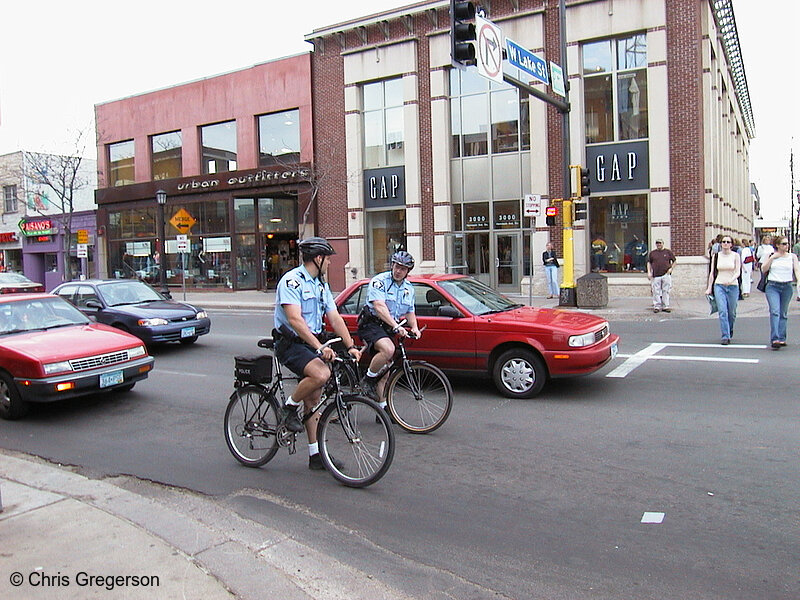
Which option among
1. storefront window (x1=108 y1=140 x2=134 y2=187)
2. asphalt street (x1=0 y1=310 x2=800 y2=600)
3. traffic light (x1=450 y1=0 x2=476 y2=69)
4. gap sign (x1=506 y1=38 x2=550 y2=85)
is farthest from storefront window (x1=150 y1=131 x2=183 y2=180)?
asphalt street (x1=0 y1=310 x2=800 y2=600)

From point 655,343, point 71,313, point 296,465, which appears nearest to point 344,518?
point 296,465

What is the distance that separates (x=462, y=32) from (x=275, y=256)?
68.1 feet

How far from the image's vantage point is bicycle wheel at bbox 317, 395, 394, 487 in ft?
16.7

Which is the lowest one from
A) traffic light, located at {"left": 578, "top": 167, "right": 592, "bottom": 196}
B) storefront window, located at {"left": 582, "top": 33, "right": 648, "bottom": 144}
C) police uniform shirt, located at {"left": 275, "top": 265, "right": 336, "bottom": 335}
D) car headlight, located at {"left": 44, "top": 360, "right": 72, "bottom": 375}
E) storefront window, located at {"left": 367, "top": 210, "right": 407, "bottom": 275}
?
car headlight, located at {"left": 44, "top": 360, "right": 72, "bottom": 375}

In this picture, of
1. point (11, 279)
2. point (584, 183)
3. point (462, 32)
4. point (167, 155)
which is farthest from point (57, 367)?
point (167, 155)

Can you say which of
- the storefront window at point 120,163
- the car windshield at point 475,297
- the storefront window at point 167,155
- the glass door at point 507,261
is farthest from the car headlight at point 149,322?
the storefront window at point 120,163

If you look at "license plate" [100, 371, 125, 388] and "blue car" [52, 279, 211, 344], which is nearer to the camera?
"license plate" [100, 371, 125, 388]

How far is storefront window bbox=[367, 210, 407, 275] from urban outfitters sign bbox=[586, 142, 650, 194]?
758 centimetres

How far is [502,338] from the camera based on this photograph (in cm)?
816

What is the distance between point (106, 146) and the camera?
35.8 metres

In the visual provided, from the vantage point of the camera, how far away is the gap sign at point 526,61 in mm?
13945

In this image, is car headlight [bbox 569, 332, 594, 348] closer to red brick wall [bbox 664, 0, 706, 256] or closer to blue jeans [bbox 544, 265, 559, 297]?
blue jeans [bbox 544, 265, 559, 297]

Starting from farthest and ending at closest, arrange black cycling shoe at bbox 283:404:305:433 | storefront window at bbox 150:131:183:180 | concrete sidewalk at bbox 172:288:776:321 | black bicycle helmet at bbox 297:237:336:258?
storefront window at bbox 150:131:183:180 < concrete sidewalk at bbox 172:288:776:321 < black cycling shoe at bbox 283:404:305:433 < black bicycle helmet at bbox 297:237:336:258

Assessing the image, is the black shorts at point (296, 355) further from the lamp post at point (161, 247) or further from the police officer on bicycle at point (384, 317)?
the lamp post at point (161, 247)
